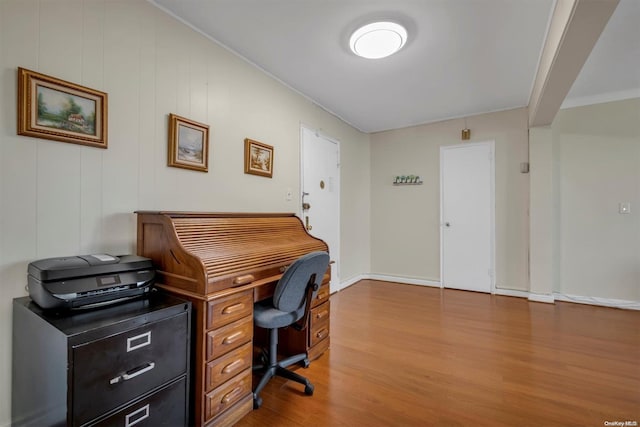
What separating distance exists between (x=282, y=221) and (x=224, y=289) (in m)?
1.01

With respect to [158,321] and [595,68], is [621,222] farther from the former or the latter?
[158,321]

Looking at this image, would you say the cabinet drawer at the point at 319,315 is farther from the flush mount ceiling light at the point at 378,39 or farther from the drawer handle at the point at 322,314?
the flush mount ceiling light at the point at 378,39

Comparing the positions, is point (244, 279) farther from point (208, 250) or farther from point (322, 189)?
point (322, 189)

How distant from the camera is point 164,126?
1.95m

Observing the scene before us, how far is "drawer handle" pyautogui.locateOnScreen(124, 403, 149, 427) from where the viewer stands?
3.85 ft

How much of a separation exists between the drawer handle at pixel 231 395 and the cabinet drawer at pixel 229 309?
38cm

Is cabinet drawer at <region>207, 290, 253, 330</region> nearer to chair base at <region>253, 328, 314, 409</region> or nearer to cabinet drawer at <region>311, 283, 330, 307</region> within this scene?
chair base at <region>253, 328, 314, 409</region>

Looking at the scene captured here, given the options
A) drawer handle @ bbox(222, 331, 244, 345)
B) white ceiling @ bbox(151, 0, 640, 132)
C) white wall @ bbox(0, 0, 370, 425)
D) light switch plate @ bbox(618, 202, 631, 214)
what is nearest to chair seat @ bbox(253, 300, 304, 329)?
drawer handle @ bbox(222, 331, 244, 345)

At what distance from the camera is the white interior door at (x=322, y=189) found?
134 inches

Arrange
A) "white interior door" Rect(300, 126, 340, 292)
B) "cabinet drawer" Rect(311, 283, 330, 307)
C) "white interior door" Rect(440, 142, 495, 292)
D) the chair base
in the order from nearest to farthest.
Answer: the chair base < "cabinet drawer" Rect(311, 283, 330, 307) < "white interior door" Rect(300, 126, 340, 292) < "white interior door" Rect(440, 142, 495, 292)

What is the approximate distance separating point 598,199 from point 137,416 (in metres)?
4.76

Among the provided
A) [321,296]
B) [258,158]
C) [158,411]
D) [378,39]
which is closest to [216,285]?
[158,411]

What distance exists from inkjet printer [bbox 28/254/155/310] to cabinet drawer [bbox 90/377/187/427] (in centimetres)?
46

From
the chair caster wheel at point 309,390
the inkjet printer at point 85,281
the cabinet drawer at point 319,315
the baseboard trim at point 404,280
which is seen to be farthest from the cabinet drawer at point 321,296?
the baseboard trim at point 404,280
